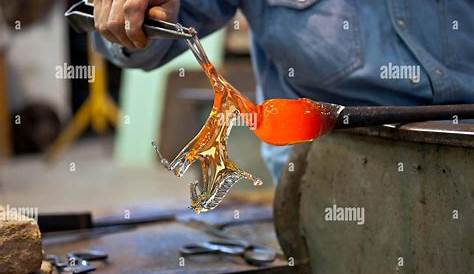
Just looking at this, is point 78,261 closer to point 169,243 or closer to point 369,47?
point 169,243

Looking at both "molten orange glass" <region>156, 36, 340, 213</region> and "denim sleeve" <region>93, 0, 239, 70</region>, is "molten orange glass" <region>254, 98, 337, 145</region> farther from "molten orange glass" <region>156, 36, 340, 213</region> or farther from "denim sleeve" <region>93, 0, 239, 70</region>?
"denim sleeve" <region>93, 0, 239, 70</region>

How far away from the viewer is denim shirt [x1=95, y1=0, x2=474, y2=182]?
0.97 metres

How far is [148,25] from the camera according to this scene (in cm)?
80

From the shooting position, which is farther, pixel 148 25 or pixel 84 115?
pixel 84 115

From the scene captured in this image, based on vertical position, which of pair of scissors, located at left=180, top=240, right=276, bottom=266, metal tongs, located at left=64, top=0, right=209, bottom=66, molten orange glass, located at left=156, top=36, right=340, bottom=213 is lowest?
pair of scissors, located at left=180, top=240, right=276, bottom=266

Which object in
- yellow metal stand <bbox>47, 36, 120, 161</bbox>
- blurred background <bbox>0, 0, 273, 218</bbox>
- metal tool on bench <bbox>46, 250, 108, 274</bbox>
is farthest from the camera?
yellow metal stand <bbox>47, 36, 120, 161</bbox>

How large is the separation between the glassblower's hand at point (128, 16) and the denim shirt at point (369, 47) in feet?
0.57

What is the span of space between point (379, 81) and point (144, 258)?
1.25 ft

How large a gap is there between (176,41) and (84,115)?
3287mm

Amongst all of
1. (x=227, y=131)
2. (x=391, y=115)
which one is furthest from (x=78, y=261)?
(x=391, y=115)

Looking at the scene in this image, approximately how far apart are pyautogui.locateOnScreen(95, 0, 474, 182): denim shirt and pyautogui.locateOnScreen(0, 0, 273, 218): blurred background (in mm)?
1518

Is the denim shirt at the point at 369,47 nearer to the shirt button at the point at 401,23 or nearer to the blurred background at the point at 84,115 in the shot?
the shirt button at the point at 401,23

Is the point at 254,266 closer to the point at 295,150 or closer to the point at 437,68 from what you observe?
the point at 295,150

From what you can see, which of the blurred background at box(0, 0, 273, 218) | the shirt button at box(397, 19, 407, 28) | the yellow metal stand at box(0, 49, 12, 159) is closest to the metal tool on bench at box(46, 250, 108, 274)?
the shirt button at box(397, 19, 407, 28)
